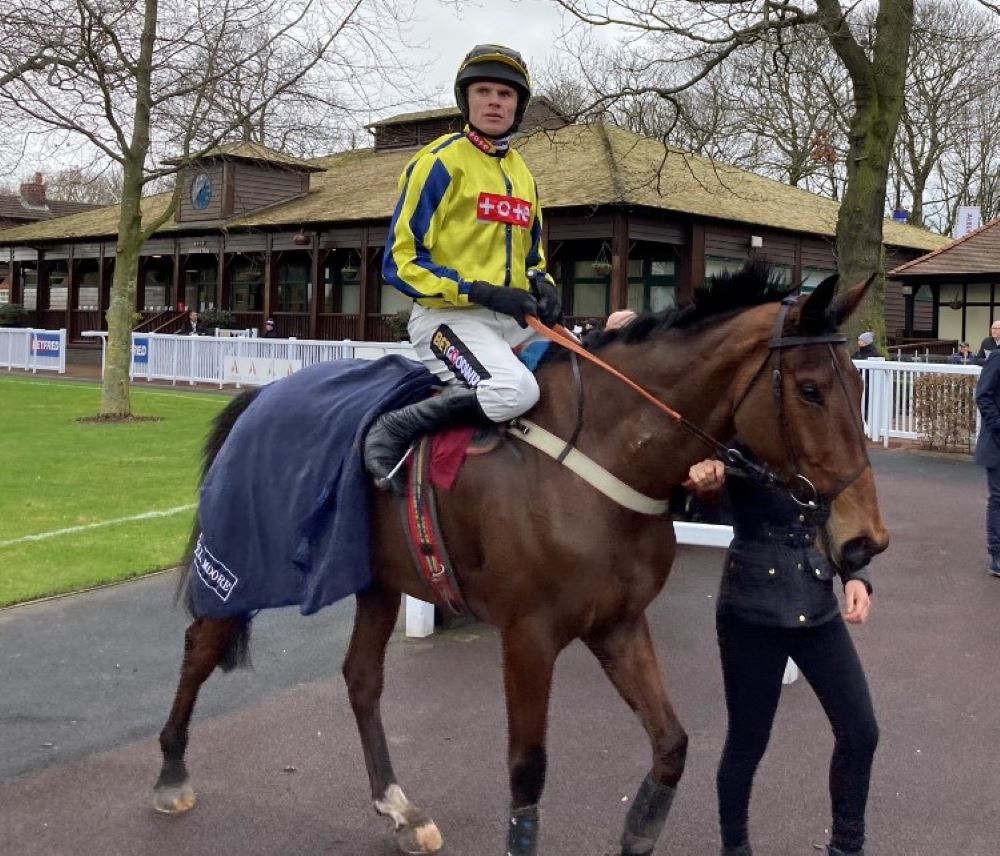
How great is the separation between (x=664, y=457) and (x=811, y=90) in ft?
126

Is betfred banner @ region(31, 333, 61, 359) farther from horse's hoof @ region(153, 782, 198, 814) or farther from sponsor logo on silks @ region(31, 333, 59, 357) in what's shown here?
horse's hoof @ region(153, 782, 198, 814)

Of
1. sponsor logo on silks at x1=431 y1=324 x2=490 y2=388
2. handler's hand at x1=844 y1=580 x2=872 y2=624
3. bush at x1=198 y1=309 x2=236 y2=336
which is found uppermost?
bush at x1=198 y1=309 x2=236 y2=336

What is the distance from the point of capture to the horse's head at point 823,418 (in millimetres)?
2643

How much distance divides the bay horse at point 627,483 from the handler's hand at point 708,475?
76 millimetres

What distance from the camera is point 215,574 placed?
3.97 meters

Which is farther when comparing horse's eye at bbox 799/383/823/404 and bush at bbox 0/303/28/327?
bush at bbox 0/303/28/327

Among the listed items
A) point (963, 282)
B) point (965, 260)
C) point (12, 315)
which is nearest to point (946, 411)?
point (965, 260)

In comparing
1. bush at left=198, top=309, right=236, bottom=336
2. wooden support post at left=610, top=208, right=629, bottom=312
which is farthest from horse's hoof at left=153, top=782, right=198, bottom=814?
bush at left=198, top=309, right=236, bottom=336

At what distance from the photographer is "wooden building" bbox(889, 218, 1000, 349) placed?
27.7m

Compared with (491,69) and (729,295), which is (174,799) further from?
(491,69)

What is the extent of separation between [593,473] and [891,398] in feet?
42.7

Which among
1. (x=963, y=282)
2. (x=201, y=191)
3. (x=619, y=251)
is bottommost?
(x=619, y=251)

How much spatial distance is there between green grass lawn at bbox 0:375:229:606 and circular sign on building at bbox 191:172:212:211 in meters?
15.2

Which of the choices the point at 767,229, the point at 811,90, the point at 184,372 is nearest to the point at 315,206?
the point at 184,372
